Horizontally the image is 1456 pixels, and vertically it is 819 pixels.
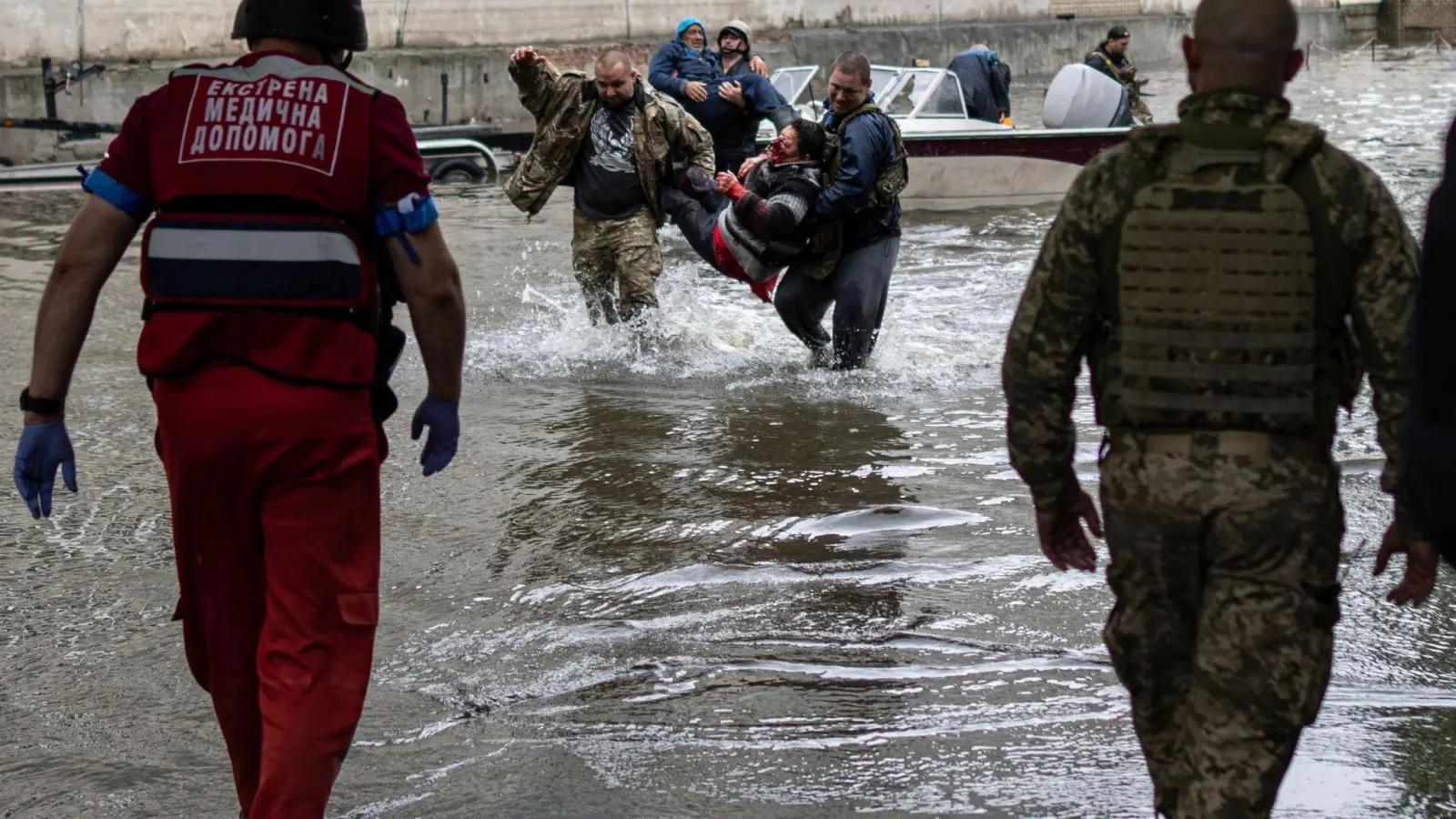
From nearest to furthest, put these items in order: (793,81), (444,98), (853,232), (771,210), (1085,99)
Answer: (771,210) < (853,232) < (1085,99) < (793,81) < (444,98)

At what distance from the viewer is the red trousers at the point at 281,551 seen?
296 centimetres

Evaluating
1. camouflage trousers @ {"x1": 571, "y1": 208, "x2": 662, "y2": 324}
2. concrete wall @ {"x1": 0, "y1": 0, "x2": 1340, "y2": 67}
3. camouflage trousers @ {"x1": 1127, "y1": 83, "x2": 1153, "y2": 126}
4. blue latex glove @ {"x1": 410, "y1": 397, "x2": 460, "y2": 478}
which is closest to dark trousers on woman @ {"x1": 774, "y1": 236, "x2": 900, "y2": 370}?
camouflage trousers @ {"x1": 571, "y1": 208, "x2": 662, "y2": 324}

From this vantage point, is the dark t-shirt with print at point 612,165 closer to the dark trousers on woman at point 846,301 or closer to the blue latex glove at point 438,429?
the dark trousers on woman at point 846,301

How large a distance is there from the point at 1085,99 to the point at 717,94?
4353mm

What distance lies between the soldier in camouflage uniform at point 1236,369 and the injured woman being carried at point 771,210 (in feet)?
15.6

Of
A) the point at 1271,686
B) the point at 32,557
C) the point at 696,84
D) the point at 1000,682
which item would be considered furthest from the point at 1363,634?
the point at 696,84

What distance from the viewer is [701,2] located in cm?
2655

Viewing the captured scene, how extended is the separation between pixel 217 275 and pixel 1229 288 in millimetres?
1759

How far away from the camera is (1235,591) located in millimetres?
2863

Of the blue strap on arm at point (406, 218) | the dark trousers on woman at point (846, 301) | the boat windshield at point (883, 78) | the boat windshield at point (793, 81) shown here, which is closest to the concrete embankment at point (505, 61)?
the boat windshield at point (793, 81)

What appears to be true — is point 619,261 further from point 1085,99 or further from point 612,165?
point 1085,99

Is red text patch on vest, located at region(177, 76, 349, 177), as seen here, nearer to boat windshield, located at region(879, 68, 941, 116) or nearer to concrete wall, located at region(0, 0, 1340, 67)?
boat windshield, located at region(879, 68, 941, 116)

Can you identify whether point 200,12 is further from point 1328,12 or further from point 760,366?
point 1328,12

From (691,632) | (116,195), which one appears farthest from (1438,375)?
(691,632)
